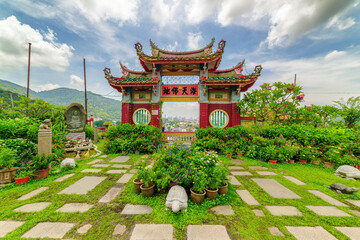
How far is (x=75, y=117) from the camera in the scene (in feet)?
25.6

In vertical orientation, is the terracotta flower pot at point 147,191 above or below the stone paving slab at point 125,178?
above

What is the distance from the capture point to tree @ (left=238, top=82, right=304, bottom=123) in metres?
8.35

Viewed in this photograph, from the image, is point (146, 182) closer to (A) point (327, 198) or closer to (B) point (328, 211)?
(B) point (328, 211)

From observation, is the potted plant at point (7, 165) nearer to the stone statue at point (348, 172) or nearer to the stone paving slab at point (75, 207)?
the stone paving slab at point (75, 207)

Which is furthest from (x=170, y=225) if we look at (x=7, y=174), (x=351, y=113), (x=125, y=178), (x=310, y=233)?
(x=351, y=113)

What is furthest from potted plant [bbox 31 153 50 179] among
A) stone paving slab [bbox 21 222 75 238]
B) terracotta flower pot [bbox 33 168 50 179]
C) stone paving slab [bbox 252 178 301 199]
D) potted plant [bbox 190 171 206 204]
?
stone paving slab [bbox 252 178 301 199]

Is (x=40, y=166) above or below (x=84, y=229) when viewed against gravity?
above

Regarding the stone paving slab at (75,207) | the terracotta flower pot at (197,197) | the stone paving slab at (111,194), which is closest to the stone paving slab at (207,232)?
the terracotta flower pot at (197,197)

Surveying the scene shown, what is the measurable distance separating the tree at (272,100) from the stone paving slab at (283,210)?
6940 millimetres

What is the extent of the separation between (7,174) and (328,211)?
26.1 feet

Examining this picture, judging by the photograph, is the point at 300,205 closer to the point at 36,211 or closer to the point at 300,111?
the point at 36,211

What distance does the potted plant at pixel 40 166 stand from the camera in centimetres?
381

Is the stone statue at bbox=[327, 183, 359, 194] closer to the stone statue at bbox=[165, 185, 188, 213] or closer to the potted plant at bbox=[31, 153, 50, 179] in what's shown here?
the stone statue at bbox=[165, 185, 188, 213]

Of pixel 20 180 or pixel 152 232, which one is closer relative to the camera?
pixel 152 232
